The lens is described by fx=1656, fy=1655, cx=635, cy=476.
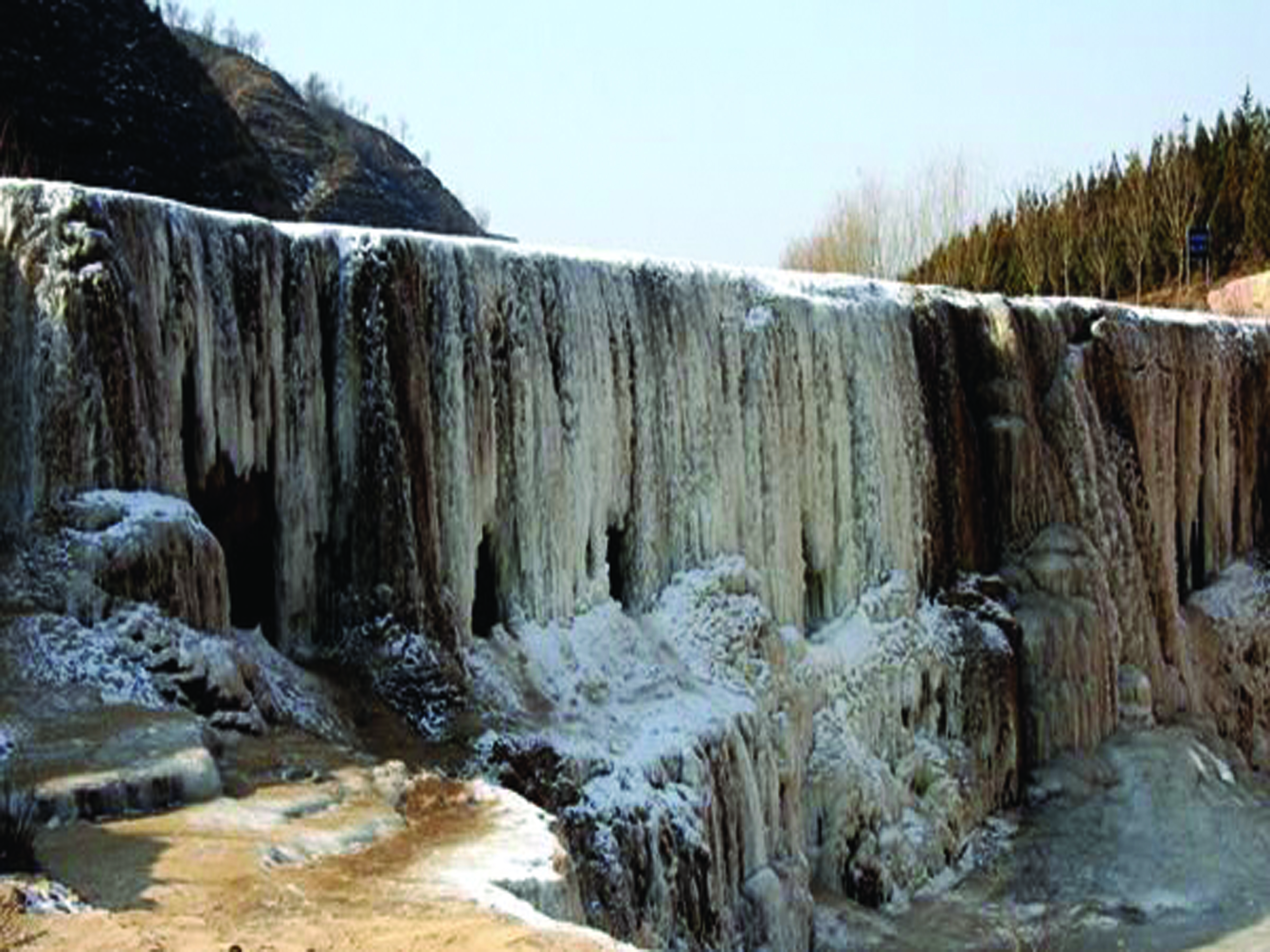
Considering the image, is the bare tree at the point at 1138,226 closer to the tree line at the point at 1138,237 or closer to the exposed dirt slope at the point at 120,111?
the tree line at the point at 1138,237

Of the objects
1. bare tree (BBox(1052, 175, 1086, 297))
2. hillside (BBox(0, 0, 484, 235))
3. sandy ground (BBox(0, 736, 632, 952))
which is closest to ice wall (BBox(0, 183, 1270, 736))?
sandy ground (BBox(0, 736, 632, 952))

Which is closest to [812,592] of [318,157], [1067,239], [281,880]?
[281,880]

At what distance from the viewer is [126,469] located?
1105 cm

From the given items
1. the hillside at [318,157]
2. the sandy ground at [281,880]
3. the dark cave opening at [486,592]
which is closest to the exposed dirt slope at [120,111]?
the hillside at [318,157]

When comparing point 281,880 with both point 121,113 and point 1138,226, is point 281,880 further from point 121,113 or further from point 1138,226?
point 1138,226

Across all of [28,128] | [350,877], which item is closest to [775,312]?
[350,877]

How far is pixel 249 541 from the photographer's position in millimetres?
12891

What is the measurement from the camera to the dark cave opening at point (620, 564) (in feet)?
53.5

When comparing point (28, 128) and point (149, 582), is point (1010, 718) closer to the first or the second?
point (149, 582)

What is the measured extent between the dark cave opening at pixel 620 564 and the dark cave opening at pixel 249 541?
4235mm

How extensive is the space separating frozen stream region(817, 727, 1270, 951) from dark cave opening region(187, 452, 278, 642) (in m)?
6.17

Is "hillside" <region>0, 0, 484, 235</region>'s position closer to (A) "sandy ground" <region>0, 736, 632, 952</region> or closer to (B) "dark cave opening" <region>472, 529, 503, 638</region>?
(B) "dark cave opening" <region>472, 529, 503, 638</region>

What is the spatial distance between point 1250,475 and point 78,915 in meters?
25.4

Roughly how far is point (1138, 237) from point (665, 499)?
1368 inches
